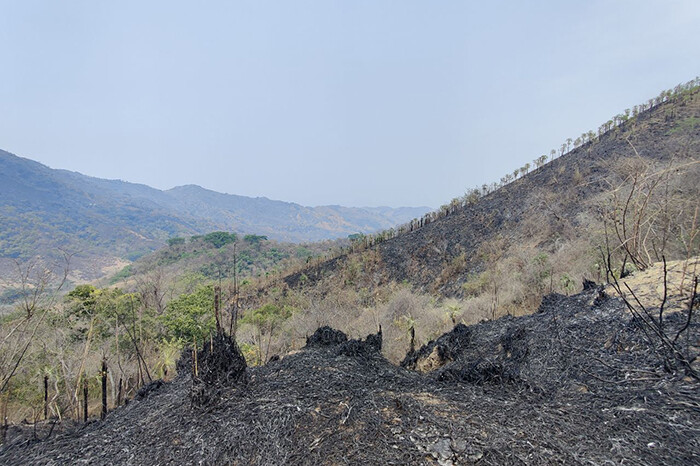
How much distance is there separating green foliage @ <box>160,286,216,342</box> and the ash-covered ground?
754cm

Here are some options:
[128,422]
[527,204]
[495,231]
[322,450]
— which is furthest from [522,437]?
[527,204]

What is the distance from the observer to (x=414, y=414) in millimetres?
2668

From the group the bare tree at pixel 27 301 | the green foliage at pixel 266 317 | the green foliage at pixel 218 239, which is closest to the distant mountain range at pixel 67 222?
the green foliage at pixel 218 239

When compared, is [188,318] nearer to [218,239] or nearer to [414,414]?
[414,414]

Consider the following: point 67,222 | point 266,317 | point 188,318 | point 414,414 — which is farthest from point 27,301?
point 67,222

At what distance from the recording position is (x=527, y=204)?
2023 cm

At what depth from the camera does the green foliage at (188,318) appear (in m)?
10.9

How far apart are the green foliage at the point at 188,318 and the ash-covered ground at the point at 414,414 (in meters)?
7.54

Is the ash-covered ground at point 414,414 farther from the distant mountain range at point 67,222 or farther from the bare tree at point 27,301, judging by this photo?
the distant mountain range at point 67,222

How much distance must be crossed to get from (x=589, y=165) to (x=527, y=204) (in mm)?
4508

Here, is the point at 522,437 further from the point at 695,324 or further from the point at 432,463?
the point at 695,324

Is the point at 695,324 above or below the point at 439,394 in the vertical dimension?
above

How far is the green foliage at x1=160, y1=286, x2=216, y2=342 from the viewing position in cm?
1088

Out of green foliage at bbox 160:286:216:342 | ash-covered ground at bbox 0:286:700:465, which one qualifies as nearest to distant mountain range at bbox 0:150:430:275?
green foliage at bbox 160:286:216:342
